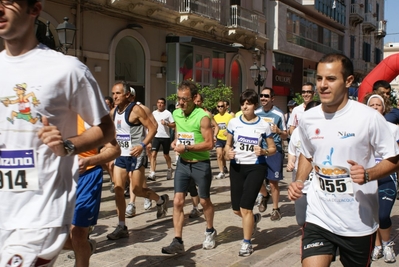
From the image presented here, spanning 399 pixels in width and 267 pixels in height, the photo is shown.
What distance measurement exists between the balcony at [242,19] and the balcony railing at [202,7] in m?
1.72

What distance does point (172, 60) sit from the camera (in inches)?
886

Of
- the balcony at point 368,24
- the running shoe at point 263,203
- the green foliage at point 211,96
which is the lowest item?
the running shoe at point 263,203

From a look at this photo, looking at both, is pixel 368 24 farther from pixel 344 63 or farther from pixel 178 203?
pixel 344 63

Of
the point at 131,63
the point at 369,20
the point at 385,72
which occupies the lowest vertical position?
the point at 385,72

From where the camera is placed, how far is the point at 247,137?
6.59 m

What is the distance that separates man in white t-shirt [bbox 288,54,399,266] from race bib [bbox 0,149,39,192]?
1.88 meters

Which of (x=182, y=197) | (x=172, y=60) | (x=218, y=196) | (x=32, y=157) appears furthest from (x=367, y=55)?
(x=32, y=157)

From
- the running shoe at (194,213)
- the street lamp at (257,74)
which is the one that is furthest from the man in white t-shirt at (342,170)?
the street lamp at (257,74)

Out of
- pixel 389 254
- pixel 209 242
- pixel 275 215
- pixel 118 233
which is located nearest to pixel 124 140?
pixel 118 233

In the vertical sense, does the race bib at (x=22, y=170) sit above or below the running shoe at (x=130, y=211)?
above

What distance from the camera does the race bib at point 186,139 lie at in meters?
6.37

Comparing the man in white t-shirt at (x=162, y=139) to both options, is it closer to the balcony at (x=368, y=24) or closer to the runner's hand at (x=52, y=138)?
the runner's hand at (x=52, y=138)

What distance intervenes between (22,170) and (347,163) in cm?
208

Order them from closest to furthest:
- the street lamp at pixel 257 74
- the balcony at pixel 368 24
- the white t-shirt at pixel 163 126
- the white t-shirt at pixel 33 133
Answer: the white t-shirt at pixel 33 133
the white t-shirt at pixel 163 126
the street lamp at pixel 257 74
the balcony at pixel 368 24
